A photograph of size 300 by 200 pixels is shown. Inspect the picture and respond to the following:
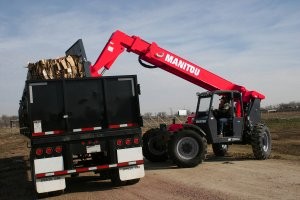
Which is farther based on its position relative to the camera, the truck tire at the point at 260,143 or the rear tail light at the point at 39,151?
the truck tire at the point at 260,143

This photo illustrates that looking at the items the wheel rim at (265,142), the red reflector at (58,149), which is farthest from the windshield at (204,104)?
the red reflector at (58,149)

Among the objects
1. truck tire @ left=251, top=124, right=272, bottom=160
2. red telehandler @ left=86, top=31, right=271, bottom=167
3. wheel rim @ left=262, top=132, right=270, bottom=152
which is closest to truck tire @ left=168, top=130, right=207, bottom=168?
red telehandler @ left=86, top=31, right=271, bottom=167

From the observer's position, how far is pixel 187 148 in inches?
579

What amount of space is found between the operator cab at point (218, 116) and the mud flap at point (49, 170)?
6544 millimetres

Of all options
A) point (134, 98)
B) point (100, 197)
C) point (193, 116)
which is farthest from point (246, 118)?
point (100, 197)

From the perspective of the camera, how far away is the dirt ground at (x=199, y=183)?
9.94 m

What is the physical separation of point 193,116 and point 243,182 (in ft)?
20.6

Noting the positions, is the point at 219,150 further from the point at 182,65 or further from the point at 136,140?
the point at 136,140

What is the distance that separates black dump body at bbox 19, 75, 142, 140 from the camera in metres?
10.6

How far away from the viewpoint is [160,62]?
1639cm

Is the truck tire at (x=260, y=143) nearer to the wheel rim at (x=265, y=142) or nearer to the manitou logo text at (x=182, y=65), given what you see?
the wheel rim at (x=265, y=142)

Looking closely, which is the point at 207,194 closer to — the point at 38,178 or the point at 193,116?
the point at 38,178

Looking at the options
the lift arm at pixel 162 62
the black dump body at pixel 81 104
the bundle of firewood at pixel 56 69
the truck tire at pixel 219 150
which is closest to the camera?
the black dump body at pixel 81 104

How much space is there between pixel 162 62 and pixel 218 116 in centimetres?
273
